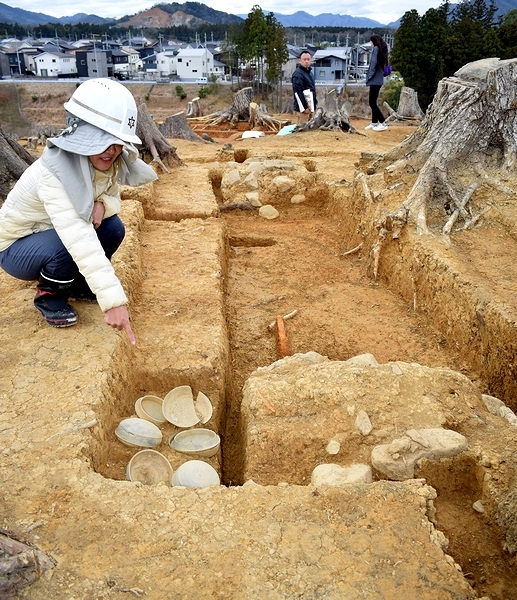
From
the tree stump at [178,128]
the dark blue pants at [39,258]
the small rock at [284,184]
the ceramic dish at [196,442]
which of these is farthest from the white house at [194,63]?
the ceramic dish at [196,442]

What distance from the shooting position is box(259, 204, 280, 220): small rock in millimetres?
6977

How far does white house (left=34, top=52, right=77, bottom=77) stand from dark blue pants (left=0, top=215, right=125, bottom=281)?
→ 6781 centimetres

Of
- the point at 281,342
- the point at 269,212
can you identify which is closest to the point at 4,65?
the point at 269,212

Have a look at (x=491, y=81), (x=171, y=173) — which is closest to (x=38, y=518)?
(x=491, y=81)

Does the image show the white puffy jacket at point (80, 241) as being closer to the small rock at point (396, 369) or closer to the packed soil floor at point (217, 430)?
the packed soil floor at point (217, 430)

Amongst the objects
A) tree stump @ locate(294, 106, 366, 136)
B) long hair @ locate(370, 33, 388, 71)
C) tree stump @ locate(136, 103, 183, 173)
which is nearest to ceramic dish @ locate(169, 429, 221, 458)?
tree stump @ locate(136, 103, 183, 173)

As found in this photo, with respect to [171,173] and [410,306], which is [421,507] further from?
[171,173]

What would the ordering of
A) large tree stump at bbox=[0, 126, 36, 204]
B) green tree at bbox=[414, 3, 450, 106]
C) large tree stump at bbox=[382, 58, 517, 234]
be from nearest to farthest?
1. large tree stump at bbox=[382, 58, 517, 234]
2. large tree stump at bbox=[0, 126, 36, 204]
3. green tree at bbox=[414, 3, 450, 106]

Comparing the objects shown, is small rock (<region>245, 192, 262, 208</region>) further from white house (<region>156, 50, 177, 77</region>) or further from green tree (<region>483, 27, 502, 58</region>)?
white house (<region>156, 50, 177, 77</region>)

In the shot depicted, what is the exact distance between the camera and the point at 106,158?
2.70 metres

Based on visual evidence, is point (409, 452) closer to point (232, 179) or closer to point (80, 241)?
point (80, 241)

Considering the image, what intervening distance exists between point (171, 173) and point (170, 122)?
12.6 feet

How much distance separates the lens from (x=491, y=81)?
5.02m

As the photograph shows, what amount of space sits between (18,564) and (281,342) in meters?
2.70
